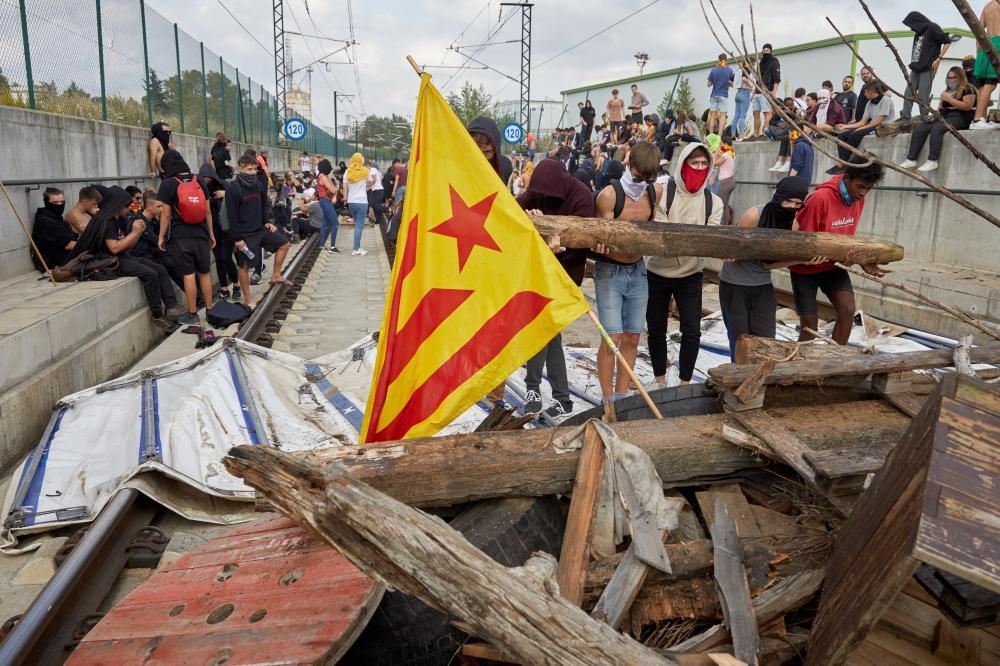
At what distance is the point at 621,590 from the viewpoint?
94.3 inches

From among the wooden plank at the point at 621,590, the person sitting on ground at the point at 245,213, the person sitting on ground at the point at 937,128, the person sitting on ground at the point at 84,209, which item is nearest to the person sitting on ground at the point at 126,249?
the person sitting on ground at the point at 84,209

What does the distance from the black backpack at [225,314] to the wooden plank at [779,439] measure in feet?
25.7

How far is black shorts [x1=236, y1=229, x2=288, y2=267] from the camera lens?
1074 centimetres

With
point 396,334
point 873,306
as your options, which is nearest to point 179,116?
point 873,306

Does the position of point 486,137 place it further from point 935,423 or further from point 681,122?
point 681,122

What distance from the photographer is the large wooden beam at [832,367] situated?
11.1 ft

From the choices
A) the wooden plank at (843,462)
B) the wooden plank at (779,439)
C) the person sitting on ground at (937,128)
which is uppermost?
the person sitting on ground at (937,128)

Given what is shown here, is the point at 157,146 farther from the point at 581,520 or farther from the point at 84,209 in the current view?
the point at 581,520

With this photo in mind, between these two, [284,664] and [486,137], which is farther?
[486,137]

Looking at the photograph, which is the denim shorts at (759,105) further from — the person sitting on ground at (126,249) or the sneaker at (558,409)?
the sneaker at (558,409)

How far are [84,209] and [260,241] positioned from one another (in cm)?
246

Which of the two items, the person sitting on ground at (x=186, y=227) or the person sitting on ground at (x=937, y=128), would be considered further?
the person sitting on ground at (x=937, y=128)

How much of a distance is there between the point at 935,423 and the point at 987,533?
0.30 metres

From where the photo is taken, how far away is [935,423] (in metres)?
1.79
